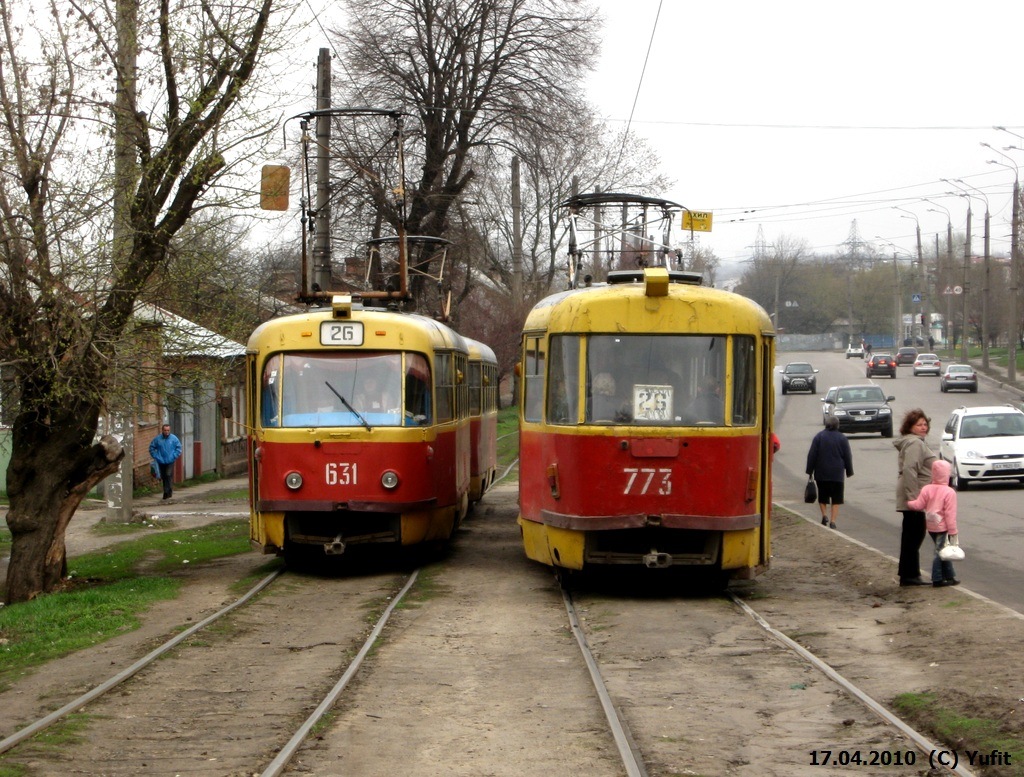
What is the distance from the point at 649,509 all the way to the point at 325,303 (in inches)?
254

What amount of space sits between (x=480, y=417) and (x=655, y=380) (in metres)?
8.62

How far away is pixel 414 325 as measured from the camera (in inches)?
560

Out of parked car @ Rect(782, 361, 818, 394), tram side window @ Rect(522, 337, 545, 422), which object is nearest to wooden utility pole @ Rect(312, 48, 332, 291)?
tram side window @ Rect(522, 337, 545, 422)

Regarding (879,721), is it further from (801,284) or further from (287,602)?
(801,284)

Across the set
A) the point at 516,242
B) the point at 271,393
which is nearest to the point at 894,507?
the point at 271,393

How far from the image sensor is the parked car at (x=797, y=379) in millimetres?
63656

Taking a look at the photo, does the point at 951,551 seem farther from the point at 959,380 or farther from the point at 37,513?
the point at 959,380

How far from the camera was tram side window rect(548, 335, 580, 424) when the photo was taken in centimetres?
1171

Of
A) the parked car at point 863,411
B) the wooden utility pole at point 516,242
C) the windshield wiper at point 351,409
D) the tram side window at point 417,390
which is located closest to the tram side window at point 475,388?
the tram side window at point 417,390

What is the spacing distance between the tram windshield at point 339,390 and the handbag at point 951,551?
5.37 m

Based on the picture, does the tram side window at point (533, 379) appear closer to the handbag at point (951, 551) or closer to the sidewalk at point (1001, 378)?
the handbag at point (951, 551)

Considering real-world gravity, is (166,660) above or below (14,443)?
below

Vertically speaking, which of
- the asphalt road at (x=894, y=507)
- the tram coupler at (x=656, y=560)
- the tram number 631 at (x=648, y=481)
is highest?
the tram number 631 at (x=648, y=481)

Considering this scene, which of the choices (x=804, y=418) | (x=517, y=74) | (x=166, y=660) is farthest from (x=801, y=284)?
(x=166, y=660)
